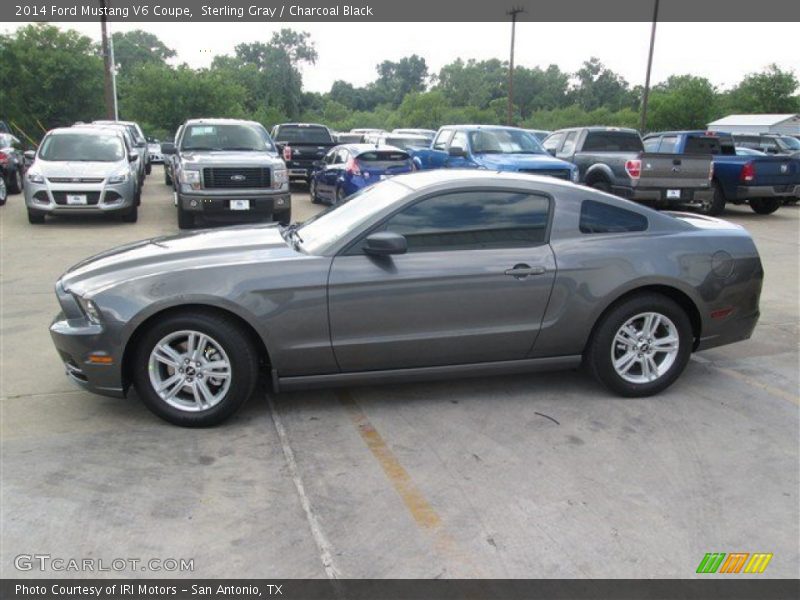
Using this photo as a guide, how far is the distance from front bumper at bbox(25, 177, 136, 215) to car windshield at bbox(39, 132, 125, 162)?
764mm

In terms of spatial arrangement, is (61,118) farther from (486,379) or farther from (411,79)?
(411,79)

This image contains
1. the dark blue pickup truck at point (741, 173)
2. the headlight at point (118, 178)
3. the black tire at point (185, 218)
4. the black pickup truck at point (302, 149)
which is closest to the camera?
the black tire at point (185, 218)

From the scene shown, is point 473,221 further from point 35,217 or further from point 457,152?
point 35,217

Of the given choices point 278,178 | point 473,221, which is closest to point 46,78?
point 278,178

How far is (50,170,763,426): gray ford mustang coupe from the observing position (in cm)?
413

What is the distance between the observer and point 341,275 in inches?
167

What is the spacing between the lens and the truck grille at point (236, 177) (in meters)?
11.4

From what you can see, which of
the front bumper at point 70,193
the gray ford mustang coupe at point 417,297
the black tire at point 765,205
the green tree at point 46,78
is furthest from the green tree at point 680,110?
the gray ford mustang coupe at point 417,297

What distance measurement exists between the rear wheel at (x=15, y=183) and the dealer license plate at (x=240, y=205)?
8.99 m

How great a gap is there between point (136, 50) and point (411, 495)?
321 feet

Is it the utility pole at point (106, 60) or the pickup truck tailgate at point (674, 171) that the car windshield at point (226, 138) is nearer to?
the pickup truck tailgate at point (674, 171)

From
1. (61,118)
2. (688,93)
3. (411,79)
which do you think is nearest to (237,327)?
(61,118)

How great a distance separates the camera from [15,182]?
56.9 ft

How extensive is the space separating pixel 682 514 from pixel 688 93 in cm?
4502
